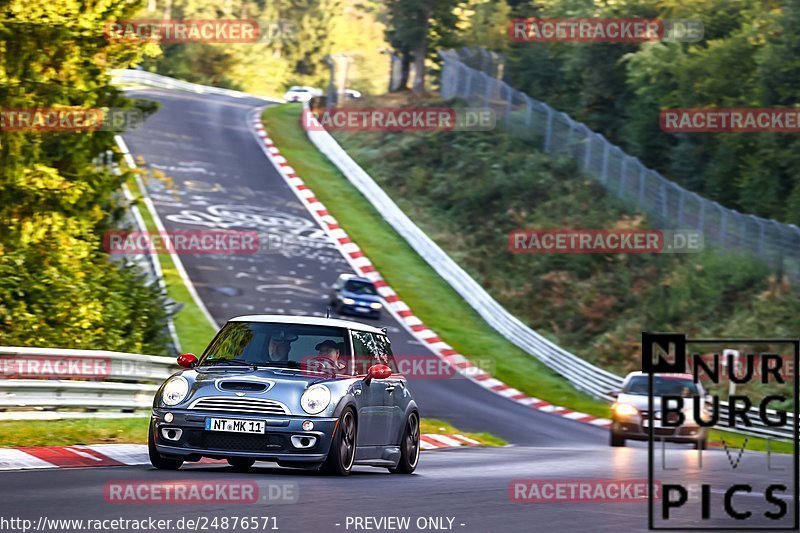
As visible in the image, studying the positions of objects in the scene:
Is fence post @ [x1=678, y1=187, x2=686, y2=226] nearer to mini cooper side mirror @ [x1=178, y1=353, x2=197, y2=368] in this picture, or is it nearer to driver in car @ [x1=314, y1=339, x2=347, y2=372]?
driver in car @ [x1=314, y1=339, x2=347, y2=372]

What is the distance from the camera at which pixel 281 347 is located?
13555 millimetres

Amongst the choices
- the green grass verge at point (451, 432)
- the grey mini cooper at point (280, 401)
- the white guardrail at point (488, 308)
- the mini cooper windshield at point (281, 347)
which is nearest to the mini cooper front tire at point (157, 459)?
the grey mini cooper at point (280, 401)

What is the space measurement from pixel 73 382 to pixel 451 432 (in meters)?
9.20

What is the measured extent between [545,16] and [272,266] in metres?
27.5

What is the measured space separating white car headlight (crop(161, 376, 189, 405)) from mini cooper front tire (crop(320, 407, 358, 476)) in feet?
4.56

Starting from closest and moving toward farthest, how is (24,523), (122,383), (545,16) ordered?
(24,523) < (122,383) < (545,16)

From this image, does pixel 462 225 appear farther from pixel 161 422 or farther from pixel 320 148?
pixel 161 422

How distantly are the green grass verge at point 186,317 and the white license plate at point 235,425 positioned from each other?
17944 mm

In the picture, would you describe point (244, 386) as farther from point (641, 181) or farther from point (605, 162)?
point (605, 162)

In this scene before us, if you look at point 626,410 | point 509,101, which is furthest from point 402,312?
point 509,101

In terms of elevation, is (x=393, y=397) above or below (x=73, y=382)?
above

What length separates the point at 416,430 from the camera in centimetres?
1527

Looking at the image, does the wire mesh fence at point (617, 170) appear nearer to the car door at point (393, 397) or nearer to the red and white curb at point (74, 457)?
the car door at point (393, 397)

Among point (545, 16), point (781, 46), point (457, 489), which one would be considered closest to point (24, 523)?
point (457, 489)
